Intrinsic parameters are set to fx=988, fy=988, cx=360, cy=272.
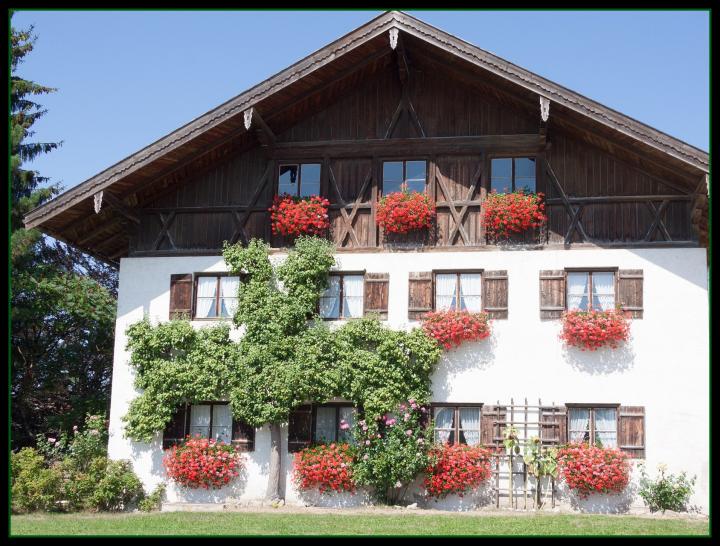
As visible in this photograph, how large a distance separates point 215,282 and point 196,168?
247 centimetres

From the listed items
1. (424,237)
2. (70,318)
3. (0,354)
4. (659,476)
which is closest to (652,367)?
(659,476)

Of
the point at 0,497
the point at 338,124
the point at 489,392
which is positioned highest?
the point at 338,124

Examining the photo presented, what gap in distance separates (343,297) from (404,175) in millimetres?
2815

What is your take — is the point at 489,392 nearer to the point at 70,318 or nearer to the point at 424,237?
the point at 424,237

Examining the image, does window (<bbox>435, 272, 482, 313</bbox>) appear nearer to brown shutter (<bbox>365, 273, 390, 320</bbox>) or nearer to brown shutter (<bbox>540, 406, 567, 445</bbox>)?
brown shutter (<bbox>365, 273, 390, 320</bbox>)

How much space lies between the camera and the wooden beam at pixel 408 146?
1988cm

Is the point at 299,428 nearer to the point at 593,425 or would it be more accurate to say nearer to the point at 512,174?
the point at 593,425

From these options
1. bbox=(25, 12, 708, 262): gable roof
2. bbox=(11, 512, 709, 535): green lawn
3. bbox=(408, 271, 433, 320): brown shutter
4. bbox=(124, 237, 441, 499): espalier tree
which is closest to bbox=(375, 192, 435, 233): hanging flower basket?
bbox=(408, 271, 433, 320): brown shutter

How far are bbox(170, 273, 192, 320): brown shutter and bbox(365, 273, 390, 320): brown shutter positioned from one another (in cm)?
371

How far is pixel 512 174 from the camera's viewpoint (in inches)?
785

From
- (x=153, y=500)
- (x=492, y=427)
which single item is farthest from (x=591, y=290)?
(x=153, y=500)

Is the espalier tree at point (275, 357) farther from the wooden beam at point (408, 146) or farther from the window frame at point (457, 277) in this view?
the wooden beam at point (408, 146)

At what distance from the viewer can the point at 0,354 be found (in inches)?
624

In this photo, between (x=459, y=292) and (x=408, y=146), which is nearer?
(x=459, y=292)
